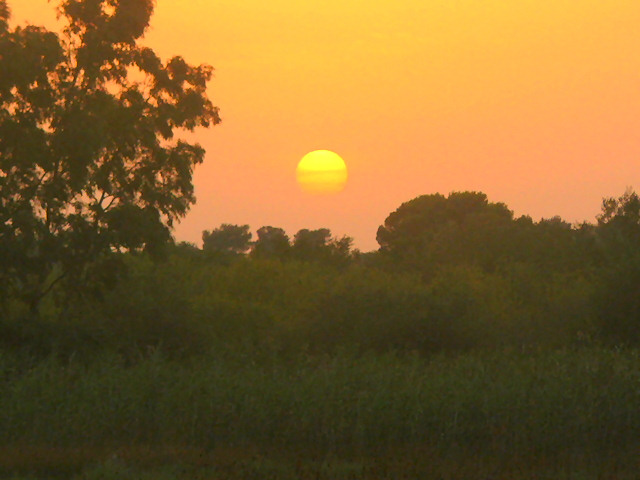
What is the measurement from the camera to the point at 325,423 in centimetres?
1548

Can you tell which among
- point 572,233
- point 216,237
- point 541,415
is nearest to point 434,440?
point 541,415

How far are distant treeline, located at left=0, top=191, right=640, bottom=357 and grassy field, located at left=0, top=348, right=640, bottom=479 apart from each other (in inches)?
294

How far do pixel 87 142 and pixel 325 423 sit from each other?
12.0m

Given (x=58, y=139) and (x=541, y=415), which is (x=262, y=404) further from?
(x=58, y=139)

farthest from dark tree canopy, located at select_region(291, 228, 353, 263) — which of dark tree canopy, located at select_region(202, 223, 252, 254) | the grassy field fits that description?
dark tree canopy, located at select_region(202, 223, 252, 254)

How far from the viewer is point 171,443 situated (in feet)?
49.0

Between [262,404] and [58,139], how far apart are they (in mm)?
11920

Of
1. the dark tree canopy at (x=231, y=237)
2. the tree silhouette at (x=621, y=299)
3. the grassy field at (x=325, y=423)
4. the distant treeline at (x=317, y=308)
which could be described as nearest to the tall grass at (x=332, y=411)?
the grassy field at (x=325, y=423)

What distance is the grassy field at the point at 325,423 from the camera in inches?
529

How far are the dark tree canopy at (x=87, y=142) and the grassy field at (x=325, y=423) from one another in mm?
7240

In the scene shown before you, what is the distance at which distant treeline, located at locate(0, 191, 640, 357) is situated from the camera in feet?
85.5

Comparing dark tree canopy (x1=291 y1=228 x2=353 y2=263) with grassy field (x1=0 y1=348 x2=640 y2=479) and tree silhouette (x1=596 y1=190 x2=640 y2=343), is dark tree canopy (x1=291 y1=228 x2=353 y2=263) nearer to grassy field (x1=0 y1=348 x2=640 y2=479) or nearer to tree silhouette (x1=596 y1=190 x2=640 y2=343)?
tree silhouette (x1=596 y1=190 x2=640 y2=343)

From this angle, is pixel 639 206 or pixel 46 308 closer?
pixel 46 308

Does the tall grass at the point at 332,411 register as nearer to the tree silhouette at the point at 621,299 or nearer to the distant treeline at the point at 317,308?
the distant treeline at the point at 317,308
